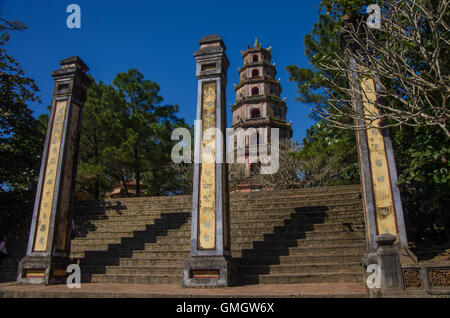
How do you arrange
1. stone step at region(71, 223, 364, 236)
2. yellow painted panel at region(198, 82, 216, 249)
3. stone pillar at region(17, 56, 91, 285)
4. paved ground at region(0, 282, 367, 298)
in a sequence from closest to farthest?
paved ground at region(0, 282, 367, 298) < yellow painted panel at region(198, 82, 216, 249) < stone pillar at region(17, 56, 91, 285) < stone step at region(71, 223, 364, 236)

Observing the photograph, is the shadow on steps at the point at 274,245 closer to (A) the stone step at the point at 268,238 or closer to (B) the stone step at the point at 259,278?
(A) the stone step at the point at 268,238

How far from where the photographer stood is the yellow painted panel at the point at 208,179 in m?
7.13

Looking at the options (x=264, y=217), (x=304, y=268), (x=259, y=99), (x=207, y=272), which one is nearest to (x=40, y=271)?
(x=207, y=272)

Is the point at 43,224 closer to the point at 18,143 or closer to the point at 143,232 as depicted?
the point at 143,232

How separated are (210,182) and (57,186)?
3942 millimetres

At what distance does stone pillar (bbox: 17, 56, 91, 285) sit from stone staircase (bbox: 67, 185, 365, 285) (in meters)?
0.74

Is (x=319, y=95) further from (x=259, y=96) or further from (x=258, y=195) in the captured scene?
(x=259, y=96)

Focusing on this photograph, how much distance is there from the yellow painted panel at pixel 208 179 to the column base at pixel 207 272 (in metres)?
0.34

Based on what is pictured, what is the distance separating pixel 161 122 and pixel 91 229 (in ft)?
33.2

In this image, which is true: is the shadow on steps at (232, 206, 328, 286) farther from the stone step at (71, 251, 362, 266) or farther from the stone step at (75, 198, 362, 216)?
the stone step at (75, 198, 362, 216)

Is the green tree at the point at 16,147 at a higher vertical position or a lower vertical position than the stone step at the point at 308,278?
higher

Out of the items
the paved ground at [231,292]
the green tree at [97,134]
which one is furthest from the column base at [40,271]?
the green tree at [97,134]

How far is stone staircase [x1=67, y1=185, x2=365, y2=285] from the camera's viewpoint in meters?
7.02

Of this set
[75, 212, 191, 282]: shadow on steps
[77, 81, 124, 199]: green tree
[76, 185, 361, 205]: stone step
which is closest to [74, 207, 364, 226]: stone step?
[75, 212, 191, 282]: shadow on steps
